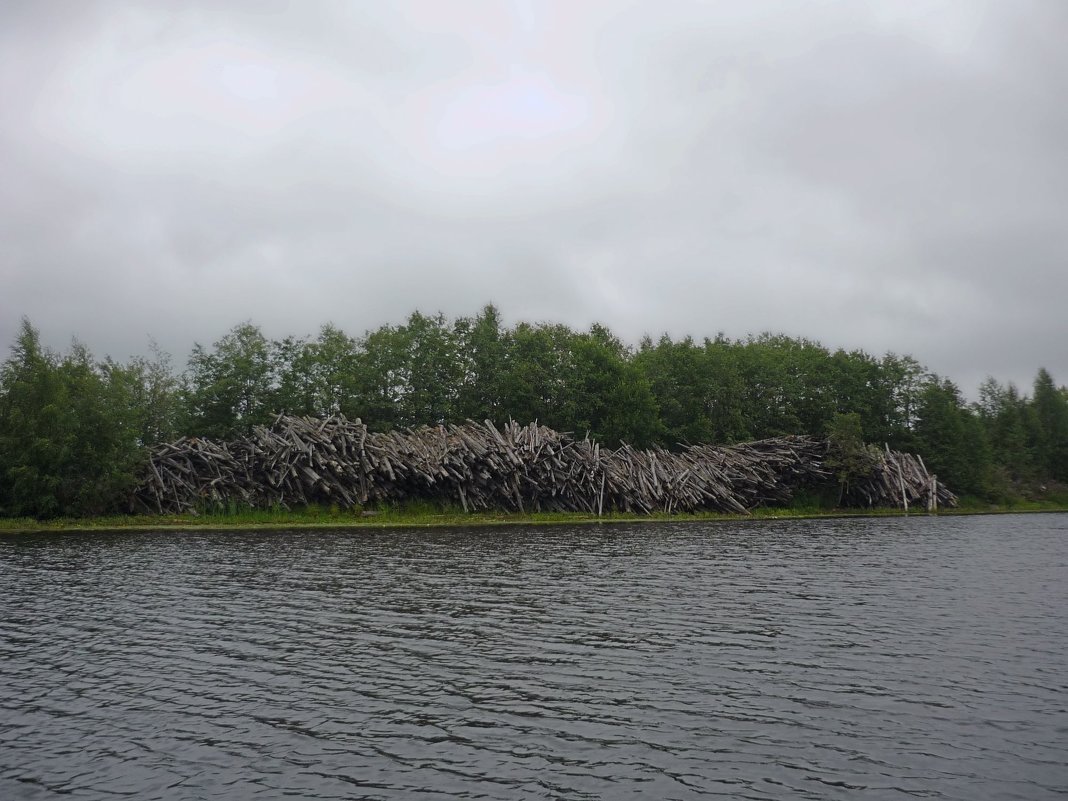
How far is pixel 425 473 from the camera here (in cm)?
4500

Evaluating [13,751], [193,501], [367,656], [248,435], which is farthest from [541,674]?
[248,435]

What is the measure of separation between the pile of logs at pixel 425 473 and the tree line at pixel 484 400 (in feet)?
12.4

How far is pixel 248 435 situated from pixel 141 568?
27871 millimetres

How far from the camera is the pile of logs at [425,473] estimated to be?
44.0m

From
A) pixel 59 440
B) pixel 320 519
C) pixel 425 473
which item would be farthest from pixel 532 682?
pixel 59 440

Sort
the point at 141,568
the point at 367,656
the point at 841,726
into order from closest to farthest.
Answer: the point at 841,726, the point at 367,656, the point at 141,568

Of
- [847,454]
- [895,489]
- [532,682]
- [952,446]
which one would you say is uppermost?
[952,446]

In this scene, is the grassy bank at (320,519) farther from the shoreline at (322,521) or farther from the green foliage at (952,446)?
the green foliage at (952,446)

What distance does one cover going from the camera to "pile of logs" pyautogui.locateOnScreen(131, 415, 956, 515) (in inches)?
1732

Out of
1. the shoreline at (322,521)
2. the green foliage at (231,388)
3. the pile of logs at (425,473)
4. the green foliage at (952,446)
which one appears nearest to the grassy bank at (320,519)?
the shoreline at (322,521)

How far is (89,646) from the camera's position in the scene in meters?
14.6

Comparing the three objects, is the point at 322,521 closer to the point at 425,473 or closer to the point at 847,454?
the point at 425,473

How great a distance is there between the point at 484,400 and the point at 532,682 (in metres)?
48.1

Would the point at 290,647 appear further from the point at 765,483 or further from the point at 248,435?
the point at 765,483
